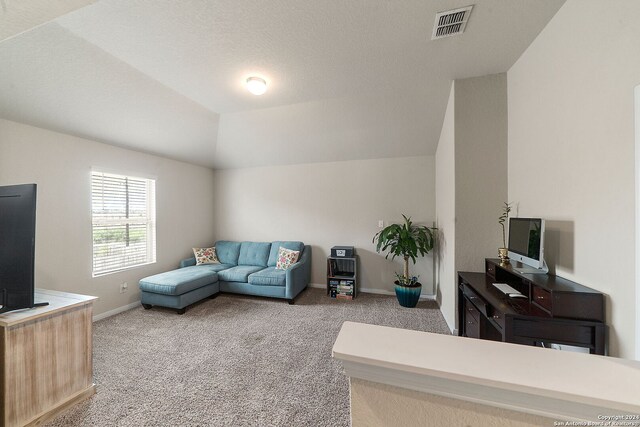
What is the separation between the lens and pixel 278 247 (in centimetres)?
426

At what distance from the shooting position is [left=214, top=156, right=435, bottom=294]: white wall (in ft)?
12.6

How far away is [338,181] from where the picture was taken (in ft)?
13.7

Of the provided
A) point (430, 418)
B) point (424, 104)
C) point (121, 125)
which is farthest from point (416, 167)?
point (121, 125)

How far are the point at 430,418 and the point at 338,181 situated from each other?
3786 millimetres

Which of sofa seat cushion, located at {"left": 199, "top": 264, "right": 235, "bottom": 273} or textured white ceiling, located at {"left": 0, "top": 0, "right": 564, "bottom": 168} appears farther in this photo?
sofa seat cushion, located at {"left": 199, "top": 264, "right": 235, "bottom": 273}

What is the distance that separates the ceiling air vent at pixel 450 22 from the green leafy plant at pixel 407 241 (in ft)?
7.43

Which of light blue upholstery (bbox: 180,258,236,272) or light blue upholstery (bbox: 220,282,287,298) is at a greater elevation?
light blue upholstery (bbox: 180,258,236,272)

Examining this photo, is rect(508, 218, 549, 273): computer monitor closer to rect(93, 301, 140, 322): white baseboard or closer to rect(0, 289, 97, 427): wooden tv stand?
rect(0, 289, 97, 427): wooden tv stand

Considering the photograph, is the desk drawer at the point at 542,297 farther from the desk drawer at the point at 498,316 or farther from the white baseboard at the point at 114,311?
the white baseboard at the point at 114,311

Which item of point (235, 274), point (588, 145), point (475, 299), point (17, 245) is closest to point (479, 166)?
point (588, 145)

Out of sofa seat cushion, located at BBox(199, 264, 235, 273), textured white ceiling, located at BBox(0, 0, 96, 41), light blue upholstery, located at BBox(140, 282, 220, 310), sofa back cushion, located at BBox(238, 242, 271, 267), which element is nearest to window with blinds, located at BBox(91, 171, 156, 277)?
light blue upholstery, located at BBox(140, 282, 220, 310)

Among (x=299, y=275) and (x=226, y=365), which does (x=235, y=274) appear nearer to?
(x=299, y=275)

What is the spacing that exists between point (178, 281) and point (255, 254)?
53.5 inches

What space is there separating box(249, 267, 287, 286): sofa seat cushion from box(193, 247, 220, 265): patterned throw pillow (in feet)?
3.65
